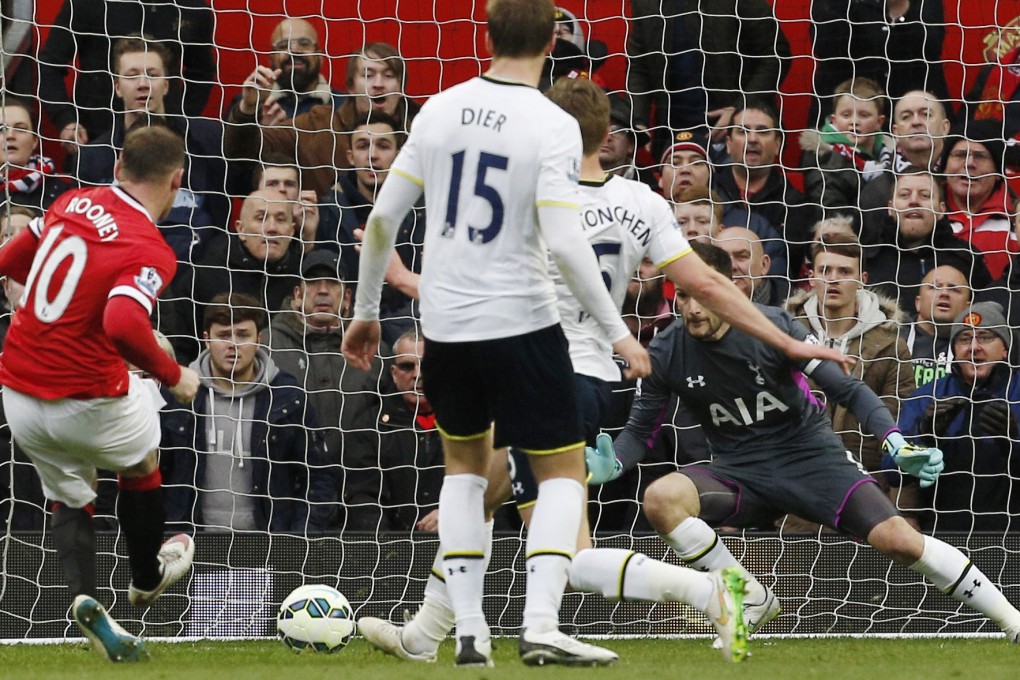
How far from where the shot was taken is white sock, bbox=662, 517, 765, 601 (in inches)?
238

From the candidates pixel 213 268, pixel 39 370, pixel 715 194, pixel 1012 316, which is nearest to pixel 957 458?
pixel 1012 316

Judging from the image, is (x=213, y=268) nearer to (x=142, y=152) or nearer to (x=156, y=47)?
(x=156, y=47)

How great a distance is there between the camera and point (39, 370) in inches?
204

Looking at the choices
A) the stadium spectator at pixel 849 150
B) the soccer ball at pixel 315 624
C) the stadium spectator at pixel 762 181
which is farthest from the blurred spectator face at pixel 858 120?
the soccer ball at pixel 315 624

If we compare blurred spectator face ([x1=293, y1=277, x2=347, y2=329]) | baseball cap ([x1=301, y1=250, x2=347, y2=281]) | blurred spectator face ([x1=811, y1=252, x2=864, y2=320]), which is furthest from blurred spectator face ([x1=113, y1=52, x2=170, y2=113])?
blurred spectator face ([x1=811, y1=252, x2=864, y2=320])

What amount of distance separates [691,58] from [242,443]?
3224 millimetres

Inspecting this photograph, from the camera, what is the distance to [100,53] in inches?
321

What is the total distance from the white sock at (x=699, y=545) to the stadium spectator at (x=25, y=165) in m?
3.47

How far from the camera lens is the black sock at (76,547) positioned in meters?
5.40

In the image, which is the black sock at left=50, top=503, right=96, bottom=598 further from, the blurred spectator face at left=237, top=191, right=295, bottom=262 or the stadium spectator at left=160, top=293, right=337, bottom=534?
the blurred spectator face at left=237, top=191, right=295, bottom=262

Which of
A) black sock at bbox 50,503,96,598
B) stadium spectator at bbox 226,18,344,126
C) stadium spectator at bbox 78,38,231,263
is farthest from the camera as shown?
stadium spectator at bbox 226,18,344,126

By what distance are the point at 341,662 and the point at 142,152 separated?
180cm

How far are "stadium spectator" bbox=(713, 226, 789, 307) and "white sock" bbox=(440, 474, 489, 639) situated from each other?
335 cm

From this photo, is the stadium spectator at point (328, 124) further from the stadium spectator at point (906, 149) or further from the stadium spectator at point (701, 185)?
the stadium spectator at point (906, 149)
